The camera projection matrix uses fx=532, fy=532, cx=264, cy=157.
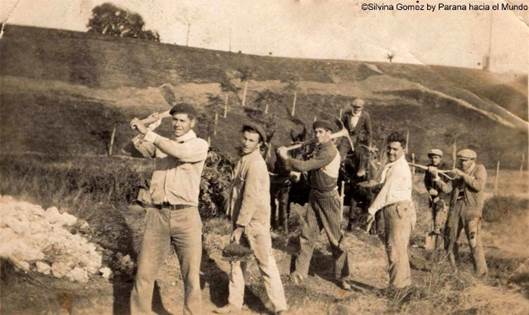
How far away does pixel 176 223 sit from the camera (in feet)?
16.0

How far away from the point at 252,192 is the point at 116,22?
2860mm

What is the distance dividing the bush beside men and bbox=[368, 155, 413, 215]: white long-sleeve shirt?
2.09 m

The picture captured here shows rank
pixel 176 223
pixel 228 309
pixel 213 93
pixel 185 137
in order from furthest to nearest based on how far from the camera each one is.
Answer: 1. pixel 213 93
2. pixel 228 309
3. pixel 185 137
4. pixel 176 223

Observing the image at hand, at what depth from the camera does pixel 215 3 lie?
6.53m

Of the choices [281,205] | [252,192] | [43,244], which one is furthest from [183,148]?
[281,205]

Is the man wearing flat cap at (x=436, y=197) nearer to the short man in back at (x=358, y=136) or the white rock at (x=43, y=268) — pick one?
the short man in back at (x=358, y=136)

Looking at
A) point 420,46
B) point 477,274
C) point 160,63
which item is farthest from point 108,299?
point 420,46

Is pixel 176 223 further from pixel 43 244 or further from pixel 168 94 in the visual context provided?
pixel 168 94

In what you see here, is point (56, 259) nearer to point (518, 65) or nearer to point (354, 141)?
point (354, 141)

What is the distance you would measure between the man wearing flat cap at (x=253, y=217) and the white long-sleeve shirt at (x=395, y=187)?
52.8 inches

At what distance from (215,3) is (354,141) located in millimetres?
2634

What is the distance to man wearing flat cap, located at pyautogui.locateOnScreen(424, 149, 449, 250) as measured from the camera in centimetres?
682

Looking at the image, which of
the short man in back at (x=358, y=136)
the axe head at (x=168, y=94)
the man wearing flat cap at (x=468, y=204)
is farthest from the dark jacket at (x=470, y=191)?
the axe head at (x=168, y=94)

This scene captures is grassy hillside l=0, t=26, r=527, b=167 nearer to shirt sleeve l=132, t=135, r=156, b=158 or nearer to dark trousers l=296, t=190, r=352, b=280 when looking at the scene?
dark trousers l=296, t=190, r=352, b=280
